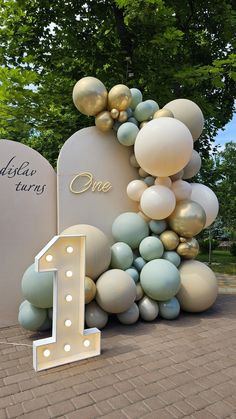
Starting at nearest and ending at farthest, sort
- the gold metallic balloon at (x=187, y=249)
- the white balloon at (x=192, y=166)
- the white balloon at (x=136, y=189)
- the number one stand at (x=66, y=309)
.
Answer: the number one stand at (x=66, y=309)
the gold metallic balloon at (x=187, y=249)
the white balloon at (x=136, y=189)
the white balloon at (x=192, y=166)

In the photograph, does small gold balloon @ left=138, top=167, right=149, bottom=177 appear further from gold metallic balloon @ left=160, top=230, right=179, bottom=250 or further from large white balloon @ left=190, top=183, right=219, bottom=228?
gold metallic balloon @ left=160, top=230, right=179, bottom=250

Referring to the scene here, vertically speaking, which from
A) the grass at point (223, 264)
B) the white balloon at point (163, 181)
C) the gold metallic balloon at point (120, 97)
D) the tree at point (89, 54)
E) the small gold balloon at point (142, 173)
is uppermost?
the tree at point (89, 54)

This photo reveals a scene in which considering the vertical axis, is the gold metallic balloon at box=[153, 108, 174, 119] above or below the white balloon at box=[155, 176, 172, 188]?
above

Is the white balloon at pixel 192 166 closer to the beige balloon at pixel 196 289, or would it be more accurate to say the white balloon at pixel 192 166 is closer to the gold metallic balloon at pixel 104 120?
the gold metallic balloon at pixel 104 120

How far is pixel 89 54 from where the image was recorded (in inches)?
275

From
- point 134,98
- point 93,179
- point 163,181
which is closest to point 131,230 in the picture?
point 163,181

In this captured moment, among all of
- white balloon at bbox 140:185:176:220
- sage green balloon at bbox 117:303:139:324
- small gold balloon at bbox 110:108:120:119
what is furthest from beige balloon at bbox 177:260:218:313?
small gold balloon at bbox 110:108:120:119

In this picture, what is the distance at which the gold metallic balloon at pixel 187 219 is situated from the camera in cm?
439

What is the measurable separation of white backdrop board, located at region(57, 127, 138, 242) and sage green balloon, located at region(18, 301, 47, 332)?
113 cm

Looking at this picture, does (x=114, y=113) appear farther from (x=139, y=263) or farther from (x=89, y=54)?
(x=89, y=54)

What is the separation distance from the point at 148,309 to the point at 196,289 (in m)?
0.70

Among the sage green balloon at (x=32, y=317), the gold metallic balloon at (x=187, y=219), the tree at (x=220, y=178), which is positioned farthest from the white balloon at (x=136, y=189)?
the tree at (x=220, y=178)

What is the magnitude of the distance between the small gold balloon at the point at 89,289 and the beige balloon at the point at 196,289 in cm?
124

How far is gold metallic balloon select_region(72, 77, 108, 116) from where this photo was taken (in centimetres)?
442
